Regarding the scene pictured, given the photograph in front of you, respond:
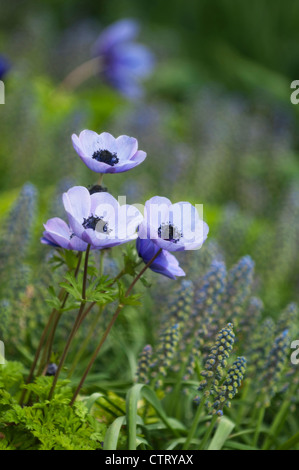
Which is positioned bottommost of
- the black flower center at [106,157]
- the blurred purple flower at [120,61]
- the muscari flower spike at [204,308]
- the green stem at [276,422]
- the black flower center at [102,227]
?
the green stem at [276,422]

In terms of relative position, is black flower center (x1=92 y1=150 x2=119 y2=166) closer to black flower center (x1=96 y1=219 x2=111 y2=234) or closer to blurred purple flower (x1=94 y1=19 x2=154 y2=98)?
black flower center (x1=96 y1=219 x2=111 y2=234)

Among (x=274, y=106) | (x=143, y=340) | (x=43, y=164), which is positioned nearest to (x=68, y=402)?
(x=143, y=340)

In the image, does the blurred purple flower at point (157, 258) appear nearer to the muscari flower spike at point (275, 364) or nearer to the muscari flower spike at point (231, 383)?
the muscari flower spike at point (231, 383)

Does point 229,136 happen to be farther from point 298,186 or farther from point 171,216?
point 171,216

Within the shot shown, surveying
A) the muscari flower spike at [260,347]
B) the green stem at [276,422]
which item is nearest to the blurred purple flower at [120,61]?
the muscari flower spike at [260,347]

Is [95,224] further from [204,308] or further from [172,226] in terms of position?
[204,308]

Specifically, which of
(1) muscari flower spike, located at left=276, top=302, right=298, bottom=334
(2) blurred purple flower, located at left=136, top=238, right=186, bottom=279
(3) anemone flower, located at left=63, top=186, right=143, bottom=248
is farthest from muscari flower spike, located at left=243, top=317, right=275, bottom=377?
(3) anemone flower, located at left=63, top=186, right=143, bottom=248
